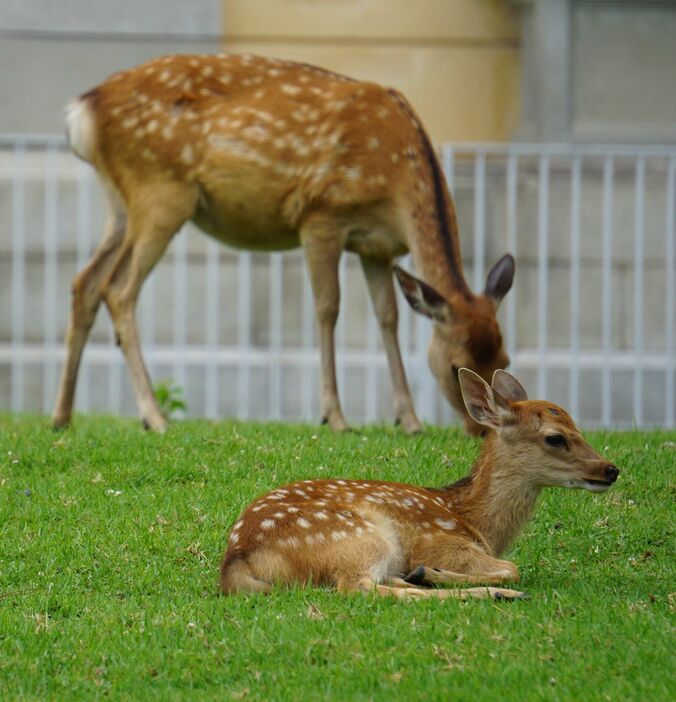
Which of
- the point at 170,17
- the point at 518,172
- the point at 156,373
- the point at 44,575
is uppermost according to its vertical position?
the point at 170,17

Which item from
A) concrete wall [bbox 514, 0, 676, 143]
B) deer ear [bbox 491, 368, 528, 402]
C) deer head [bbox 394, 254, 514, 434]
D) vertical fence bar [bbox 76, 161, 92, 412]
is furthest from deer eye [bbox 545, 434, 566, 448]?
concrete wall [bbox 514, 0, 676, 143]

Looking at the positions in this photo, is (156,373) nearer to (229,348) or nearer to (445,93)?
(229,348)

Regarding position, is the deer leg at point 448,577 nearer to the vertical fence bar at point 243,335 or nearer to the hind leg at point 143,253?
the hind leg at point 143,253

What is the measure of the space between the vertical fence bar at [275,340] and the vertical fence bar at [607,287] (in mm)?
2715

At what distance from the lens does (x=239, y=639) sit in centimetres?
522

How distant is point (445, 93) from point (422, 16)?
0.75 meters

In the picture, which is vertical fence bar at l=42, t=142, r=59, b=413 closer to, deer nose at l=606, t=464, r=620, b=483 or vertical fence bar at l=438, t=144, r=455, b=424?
vertical fence bar at l=438, t=144, r=455, b=424

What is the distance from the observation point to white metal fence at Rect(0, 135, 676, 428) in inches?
504

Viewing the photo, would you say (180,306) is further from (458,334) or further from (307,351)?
(458,334)

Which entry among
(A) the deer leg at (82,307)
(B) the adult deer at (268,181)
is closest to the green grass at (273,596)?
(A) the deer leg at (82,307)

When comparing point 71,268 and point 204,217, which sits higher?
point 204,217

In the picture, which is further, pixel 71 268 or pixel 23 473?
pixel 71 268

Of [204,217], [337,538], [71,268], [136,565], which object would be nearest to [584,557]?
[337,538]

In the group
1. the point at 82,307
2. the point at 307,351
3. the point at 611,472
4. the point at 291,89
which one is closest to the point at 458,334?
the point at 291,89
